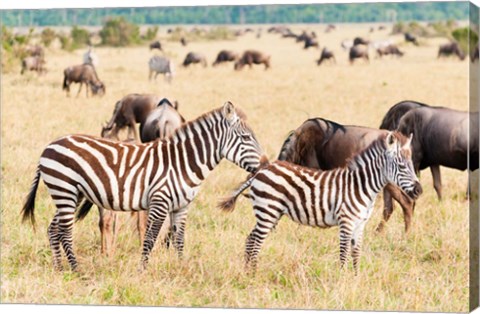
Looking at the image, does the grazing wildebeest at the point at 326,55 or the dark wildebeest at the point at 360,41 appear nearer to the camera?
the grazing wildebeest at the point at 326,55

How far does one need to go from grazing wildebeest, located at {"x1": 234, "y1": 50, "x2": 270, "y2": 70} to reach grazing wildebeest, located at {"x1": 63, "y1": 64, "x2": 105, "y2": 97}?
8.46m

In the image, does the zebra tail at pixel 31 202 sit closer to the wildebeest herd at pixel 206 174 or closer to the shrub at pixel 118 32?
the wildebeest herd at pixel 206 174

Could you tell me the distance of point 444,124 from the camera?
7.45m

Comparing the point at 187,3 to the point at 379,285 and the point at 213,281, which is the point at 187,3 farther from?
the point at 379,285

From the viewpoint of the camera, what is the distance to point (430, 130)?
24.7ft

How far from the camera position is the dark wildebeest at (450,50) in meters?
18.6

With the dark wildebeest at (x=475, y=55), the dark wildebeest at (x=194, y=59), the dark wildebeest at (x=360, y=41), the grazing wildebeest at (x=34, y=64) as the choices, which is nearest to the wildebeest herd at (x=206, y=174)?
the dark wildebeest at (x=475, y=55)

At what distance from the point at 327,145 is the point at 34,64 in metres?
5.34

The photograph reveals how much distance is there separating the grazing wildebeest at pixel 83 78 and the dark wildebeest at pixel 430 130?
493 centimetres

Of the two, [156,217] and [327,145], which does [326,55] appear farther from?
[156,217]

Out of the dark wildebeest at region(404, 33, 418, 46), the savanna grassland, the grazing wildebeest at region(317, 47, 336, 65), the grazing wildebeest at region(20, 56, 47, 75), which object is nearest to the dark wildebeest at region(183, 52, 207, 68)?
the grazing wildebeest at region(317, 47, 336, 65)

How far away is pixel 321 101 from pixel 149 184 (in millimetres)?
7715

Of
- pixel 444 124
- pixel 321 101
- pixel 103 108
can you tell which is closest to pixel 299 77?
pixel 321 101

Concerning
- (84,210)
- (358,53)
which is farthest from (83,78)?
(358,53)
